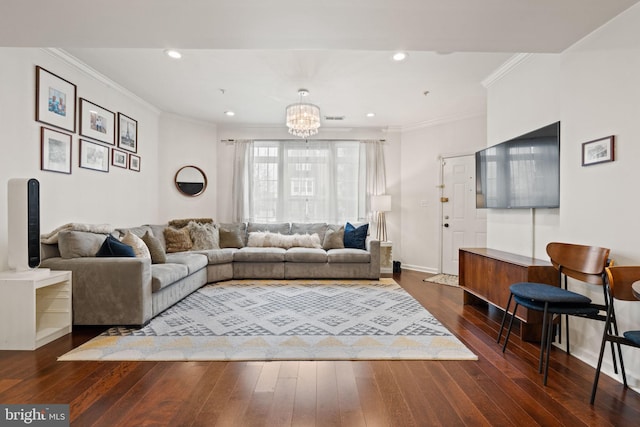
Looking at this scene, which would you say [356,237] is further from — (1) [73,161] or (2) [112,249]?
(1) [73,161]

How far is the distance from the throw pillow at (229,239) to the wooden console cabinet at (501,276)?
11.3ft

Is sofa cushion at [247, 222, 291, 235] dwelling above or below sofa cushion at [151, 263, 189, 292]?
above

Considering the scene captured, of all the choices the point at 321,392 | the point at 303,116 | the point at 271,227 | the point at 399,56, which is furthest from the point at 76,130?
the point at 321,392

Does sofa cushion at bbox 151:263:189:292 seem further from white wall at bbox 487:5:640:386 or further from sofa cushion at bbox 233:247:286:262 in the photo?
white wall at bbox 487:5:640:386

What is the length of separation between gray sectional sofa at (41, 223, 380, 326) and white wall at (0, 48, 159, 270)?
0.40 m

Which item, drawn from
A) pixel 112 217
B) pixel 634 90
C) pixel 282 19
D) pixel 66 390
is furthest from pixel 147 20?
pixel 634 90

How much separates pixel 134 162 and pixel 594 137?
17.6 ft

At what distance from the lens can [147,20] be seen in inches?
81.3

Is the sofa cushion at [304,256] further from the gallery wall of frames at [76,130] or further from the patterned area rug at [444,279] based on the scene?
the gallery wall of frames at [76,130]

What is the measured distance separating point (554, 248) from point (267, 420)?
98.5 inches

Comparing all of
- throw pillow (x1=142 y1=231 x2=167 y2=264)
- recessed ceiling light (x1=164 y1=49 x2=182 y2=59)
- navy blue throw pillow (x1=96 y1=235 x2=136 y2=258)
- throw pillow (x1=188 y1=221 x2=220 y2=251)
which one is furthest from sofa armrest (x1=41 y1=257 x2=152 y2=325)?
recessed ceiling light (x1=164 y1=49 x2=182 y2=59)

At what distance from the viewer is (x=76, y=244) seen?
2.89m

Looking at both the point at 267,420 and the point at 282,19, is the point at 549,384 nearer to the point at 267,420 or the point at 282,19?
the point at 267,420

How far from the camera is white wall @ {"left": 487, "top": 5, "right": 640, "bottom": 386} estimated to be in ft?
6.39
